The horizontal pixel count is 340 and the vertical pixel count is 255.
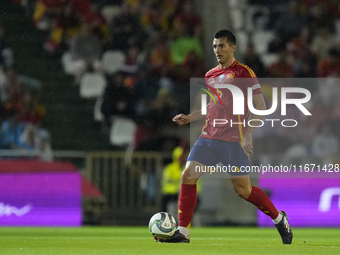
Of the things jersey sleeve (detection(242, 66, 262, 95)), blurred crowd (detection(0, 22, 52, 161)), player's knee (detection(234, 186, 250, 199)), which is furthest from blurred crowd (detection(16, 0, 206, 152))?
jersey sleeve (detection(242, 66, 262, 95))

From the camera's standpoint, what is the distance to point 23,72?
1509 cm

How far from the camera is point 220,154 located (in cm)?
655

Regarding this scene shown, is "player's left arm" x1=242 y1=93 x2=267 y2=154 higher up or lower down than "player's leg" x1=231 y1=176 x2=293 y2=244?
higher up

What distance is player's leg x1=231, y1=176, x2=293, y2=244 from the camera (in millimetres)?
6586

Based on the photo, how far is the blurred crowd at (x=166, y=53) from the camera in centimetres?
1344

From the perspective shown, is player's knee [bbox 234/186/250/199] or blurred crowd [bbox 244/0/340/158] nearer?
player's knee [bbox 234/186/250/199]

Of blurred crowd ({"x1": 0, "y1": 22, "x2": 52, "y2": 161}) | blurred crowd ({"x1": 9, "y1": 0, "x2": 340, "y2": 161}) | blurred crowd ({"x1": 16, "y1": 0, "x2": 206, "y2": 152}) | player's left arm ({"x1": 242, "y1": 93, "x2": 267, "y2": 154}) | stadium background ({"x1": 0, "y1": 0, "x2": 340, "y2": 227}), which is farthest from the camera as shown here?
blurred crowd ({"x1": 16, "y1": 0, "x2": 206, "y2": 152})

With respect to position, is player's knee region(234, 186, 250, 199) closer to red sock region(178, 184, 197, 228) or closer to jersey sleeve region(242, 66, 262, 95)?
red sock region(178, 184, 197, 228)

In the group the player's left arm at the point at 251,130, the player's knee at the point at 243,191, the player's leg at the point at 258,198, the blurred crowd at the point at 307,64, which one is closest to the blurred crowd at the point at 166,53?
the blurred crowd at the point at 307,64

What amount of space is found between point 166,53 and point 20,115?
3.49m

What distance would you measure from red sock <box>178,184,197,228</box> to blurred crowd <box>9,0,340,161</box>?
242 inches

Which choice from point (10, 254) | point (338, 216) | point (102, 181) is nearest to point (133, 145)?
point (102, 181)

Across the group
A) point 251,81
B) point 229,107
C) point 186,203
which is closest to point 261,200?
point 186,203

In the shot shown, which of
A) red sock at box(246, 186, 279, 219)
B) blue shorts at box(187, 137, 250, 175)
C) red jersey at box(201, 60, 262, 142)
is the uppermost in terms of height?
red jersey at box(201, 60, 262, 142)
